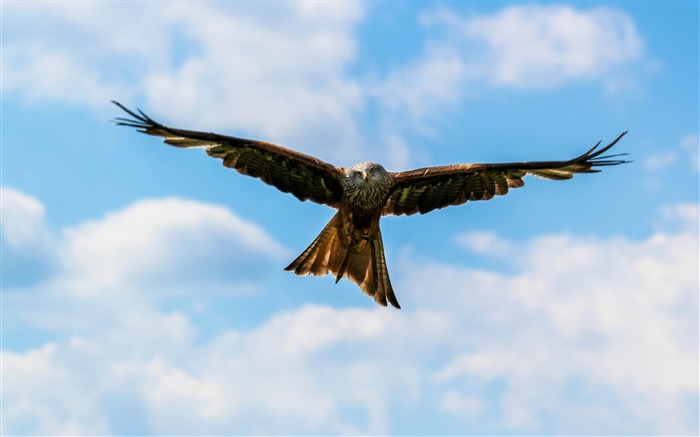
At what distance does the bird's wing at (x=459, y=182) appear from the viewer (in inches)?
712

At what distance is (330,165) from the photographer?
17734 mm

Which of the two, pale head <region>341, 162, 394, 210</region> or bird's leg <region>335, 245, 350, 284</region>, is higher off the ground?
pale head <region>341, 162, 394, 210</region>

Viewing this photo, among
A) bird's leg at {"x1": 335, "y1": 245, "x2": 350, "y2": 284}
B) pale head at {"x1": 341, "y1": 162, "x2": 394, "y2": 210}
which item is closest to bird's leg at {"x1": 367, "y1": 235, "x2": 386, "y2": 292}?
bird's leg at {"x1": 335, "y1": 245, "x2": 350, "y2": 284}

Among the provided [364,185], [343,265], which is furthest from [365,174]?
[343,265]

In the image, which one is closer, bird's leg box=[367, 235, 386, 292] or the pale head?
the pale head

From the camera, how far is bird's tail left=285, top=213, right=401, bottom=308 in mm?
17984

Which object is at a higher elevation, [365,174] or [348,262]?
[365,174]

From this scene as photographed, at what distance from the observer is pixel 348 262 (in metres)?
18.1

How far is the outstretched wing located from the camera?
56.1 ft

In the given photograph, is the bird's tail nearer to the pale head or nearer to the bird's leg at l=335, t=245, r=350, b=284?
the bird's leg at l=335, t=245, r=350, b=284

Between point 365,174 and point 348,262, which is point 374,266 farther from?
point 365,174

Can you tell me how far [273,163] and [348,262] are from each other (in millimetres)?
1869

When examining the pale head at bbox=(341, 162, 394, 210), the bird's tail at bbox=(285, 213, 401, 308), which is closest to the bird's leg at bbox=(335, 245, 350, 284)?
the bird's tail at bbox=(285, 213, 401, 308)

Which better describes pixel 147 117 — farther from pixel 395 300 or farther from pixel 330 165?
pixel 395 300
